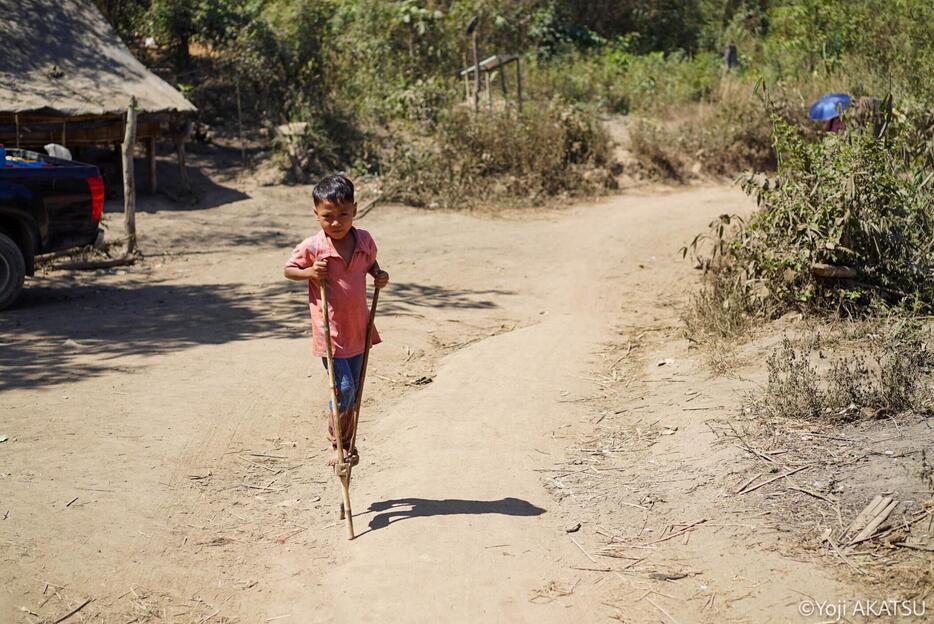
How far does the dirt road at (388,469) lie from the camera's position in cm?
424

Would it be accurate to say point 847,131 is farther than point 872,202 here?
Yes

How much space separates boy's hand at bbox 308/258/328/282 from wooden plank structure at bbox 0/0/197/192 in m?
10.4

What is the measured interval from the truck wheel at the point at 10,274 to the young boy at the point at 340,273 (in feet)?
19.7

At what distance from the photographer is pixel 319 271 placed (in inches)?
184

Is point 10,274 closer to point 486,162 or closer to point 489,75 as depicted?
point 486,162

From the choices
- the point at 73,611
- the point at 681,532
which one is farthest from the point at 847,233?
the point at 73,611

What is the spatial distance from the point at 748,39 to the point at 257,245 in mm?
16332

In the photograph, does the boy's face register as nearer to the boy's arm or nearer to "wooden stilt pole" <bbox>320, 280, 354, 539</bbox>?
the boy's arm

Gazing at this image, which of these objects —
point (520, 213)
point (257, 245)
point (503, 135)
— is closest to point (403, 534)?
point (257, 245)

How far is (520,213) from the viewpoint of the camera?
1538 centimetres

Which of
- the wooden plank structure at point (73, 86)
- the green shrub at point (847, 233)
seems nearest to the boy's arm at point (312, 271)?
the green shrub at point (847, 233)

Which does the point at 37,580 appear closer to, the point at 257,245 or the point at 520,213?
the point at 257,245

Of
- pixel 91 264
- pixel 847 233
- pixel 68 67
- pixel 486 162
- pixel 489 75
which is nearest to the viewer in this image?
pixel 847 233

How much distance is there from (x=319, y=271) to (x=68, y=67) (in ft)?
40.9
